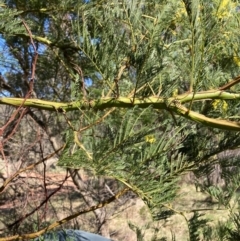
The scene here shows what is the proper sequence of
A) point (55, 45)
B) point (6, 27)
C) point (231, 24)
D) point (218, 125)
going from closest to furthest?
1. point (218, 125)
2. point (231, 24)
3. point (6, 27)
4. point (55, 45)

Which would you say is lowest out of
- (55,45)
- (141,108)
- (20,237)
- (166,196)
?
(166,196)

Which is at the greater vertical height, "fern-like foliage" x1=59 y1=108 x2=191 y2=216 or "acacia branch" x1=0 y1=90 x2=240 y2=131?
"acacia branch" x1=0 y1=90 x2=240 y2=131

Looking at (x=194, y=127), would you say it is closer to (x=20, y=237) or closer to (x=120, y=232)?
(x=20, y=237)

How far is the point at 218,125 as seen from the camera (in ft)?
3.15

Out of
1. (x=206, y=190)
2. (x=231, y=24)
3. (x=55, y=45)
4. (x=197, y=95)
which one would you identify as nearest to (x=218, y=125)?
(x=197, y=95)

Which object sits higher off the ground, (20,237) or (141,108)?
(141,108)

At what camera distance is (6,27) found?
1.52 meters

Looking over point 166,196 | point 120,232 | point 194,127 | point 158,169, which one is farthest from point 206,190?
point 120,232

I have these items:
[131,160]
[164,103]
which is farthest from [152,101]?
[131,160]

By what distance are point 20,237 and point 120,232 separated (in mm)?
4277

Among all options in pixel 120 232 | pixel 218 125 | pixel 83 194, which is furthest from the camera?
pixel 120 232

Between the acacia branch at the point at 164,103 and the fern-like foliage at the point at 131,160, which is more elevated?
the acacia branch at the point at 164,103

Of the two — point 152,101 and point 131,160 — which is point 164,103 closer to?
point 152,101

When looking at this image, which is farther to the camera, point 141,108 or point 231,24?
point 231,24
